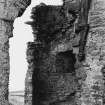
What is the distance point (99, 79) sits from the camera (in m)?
9.90

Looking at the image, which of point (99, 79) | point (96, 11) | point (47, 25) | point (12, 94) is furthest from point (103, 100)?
point (12, 94)

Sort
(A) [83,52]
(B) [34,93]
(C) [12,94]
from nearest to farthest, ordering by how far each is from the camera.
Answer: (A) [83,52] → (B) [34,93] → (C) [12,94]

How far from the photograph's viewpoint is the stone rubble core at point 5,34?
8.12m

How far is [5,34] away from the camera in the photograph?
27.3 feet

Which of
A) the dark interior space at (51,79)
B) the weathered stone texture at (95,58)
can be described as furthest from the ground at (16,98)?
the weathered stone texture at (95,58)

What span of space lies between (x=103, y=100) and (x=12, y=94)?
8.39 m

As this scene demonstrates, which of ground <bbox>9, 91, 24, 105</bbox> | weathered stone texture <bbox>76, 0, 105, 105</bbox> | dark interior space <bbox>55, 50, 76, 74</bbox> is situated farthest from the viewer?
ground <bbox>9, 91, 24, 105</bbox>

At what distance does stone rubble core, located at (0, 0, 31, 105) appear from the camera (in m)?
8.12

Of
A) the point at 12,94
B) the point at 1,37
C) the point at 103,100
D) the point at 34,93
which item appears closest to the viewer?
the point at 1,37

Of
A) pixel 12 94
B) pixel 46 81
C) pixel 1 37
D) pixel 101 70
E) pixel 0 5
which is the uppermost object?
pixel 0 5

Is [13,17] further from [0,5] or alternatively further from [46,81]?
[46,81]

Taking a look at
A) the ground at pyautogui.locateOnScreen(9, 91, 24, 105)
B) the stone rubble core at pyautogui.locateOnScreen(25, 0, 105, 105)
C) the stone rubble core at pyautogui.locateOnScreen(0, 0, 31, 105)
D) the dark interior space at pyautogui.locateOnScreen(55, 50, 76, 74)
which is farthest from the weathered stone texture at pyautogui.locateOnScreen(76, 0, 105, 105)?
the ground at pyautogui.locateOnScreen(9, 91, 24, 105)

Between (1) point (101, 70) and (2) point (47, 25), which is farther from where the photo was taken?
(2) point (47, 25)

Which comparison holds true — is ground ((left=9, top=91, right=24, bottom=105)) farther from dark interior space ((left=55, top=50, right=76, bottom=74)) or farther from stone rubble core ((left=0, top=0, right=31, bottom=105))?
stone rubble core ((left=0, top=0, right=31, bottom=105))
